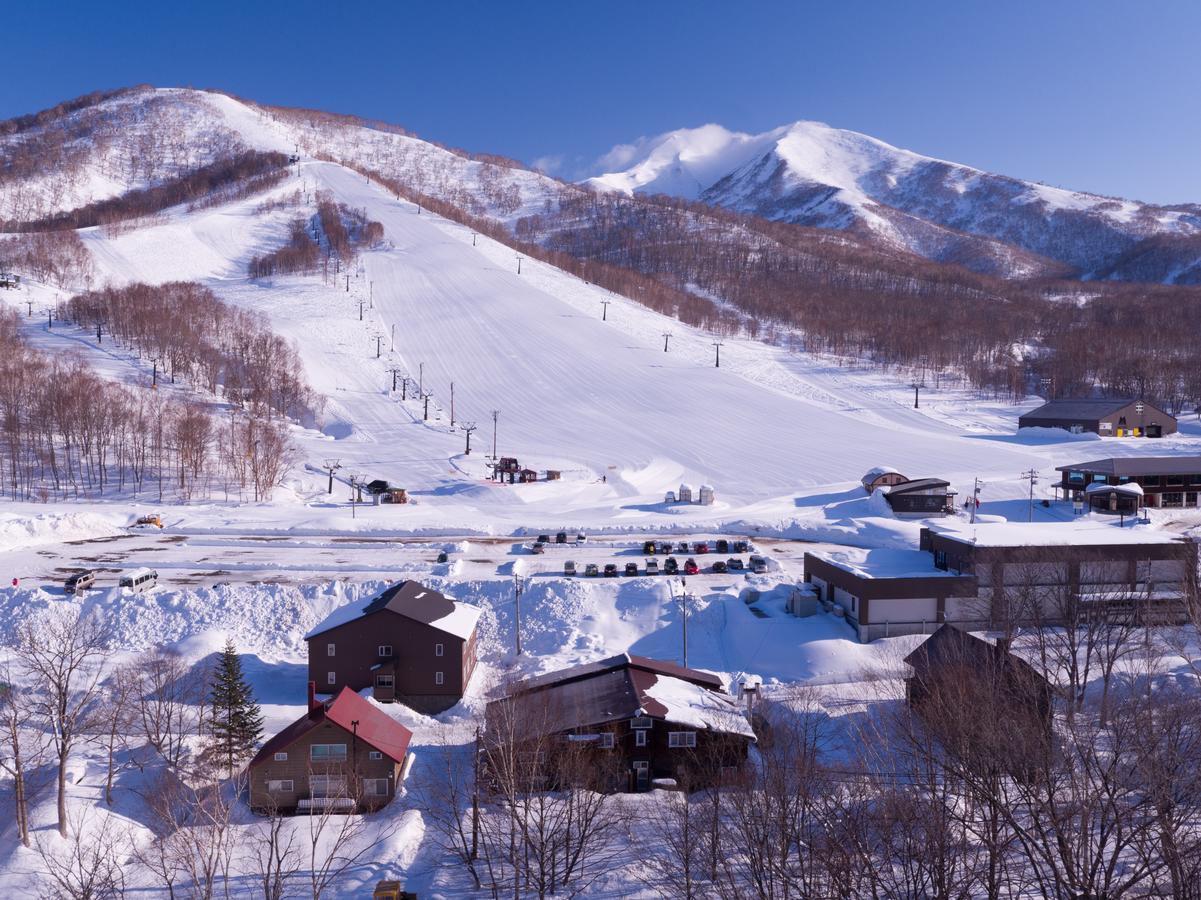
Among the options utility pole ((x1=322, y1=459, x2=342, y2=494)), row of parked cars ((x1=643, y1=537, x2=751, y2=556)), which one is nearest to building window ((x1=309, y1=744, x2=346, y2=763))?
row of parked cars ((x1=643, y1=537, x2=751, y2=556))

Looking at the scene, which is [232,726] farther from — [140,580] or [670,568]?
[670,568]

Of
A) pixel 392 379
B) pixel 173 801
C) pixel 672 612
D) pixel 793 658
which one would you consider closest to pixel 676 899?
pixel 173 801

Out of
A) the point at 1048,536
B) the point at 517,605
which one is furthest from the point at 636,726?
the point at 1048,536

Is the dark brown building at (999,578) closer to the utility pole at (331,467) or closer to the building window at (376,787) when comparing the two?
the building window at (376,787)

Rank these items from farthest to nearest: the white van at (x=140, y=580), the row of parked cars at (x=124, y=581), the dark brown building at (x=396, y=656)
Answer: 1. the white van at (x=140, y=580)
2. the row of parked cars at (x=124, y=581)
3. the dark brown building at (x=396, y=656)

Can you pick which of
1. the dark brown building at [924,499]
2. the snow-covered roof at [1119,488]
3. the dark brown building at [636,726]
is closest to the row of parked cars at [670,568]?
the dark brown building at [636,726]

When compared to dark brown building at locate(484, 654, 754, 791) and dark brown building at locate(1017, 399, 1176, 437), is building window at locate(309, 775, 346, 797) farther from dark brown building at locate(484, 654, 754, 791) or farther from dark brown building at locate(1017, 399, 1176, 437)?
dark brown building at locate(1017, 399, 1176, 437)
